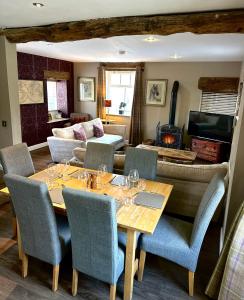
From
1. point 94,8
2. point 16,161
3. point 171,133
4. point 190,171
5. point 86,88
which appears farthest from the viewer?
point 86,88

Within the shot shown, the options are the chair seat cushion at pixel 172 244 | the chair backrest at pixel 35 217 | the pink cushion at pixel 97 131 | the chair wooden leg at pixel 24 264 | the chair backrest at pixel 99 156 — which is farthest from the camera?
the pink cushion at pixel 97 131

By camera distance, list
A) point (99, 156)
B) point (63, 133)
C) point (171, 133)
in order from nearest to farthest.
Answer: point (99, 156) < point (63, 133) < point (171, 133)

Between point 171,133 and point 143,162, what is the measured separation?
3.86 metres

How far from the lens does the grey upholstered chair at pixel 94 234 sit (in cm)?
148

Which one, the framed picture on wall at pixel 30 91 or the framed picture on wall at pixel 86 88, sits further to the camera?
the framed picture on wall at pixel 86 88

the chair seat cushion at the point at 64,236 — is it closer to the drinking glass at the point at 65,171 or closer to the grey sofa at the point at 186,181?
the drinking glass at the point at 65,171

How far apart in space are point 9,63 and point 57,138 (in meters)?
1.77

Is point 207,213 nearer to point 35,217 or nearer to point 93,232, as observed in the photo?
point 93,232

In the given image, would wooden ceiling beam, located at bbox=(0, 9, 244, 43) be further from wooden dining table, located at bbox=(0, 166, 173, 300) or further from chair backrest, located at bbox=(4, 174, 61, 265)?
chair backrest, located at bbox=(4, 174, 61, 265)

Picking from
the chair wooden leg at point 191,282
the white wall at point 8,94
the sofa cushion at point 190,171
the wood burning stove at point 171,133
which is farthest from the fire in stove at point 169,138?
the chair wooden leg at point 191,282

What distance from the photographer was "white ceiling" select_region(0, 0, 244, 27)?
219cm

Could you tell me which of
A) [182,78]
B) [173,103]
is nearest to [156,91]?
[173,103]

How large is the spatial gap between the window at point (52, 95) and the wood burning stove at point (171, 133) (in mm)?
3323

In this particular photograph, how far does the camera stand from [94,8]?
2391 mm
